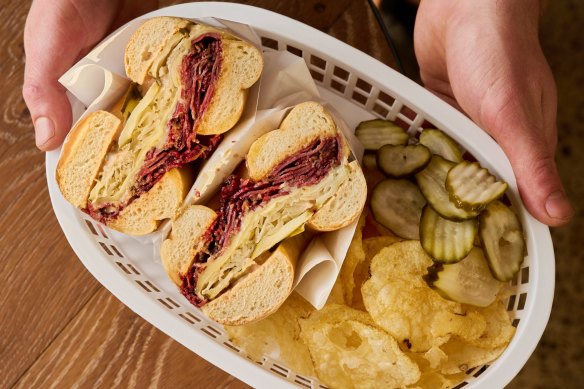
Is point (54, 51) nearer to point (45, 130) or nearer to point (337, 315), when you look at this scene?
point (45, 130)

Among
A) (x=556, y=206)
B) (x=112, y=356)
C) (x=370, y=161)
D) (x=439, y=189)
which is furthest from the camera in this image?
(x=112, y=356)

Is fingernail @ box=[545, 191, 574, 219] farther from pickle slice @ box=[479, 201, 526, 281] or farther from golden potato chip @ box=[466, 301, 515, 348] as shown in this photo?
golden potato chip @ box=[466, 301, 515, 348]

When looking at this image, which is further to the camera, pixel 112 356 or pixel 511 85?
pixel 112 356

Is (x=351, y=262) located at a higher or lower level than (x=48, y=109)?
lower

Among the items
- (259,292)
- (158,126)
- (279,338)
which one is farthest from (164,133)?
(279,338)

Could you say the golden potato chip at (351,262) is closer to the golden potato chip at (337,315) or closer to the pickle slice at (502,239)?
the golden potato chip at (337,315)

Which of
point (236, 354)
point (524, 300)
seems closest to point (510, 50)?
point (524, 300)

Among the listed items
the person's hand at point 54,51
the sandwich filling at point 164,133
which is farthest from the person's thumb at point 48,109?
the sandwich filling at point 164,133
